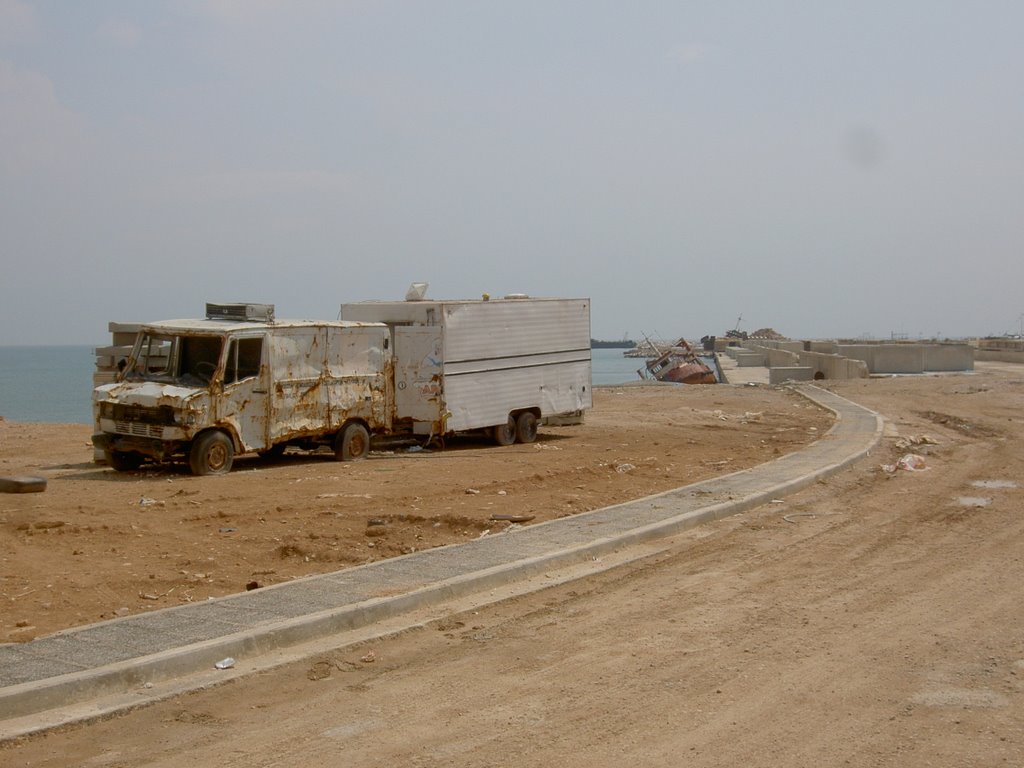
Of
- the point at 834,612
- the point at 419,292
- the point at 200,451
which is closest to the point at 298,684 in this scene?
the point at 834,612

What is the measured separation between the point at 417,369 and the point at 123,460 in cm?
514

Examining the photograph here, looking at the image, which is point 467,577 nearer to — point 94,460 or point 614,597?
point 614,597

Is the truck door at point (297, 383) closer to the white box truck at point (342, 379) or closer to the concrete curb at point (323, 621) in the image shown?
the white box truck at point (342, 379)

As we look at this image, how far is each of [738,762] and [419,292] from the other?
16.0 meters

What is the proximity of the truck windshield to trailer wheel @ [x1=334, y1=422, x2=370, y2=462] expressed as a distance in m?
2.59

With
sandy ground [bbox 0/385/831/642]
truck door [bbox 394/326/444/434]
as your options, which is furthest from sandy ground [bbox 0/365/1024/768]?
truck door [bbox 394/326/444/434]

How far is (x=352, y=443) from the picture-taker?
1856 cm

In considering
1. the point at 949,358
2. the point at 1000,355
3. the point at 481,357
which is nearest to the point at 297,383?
the point at 481,357

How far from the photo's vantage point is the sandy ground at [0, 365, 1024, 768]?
578 cm

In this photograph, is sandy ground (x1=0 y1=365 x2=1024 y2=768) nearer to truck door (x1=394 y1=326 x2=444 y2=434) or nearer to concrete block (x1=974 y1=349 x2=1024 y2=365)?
truck door (x1=394 y1=326 x2=444 y2=434)

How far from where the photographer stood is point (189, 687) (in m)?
6.79

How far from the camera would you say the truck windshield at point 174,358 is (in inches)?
657

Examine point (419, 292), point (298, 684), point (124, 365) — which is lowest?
point (298, 684)

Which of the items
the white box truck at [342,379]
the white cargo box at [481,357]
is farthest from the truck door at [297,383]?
the white cargo box at [481,357]
